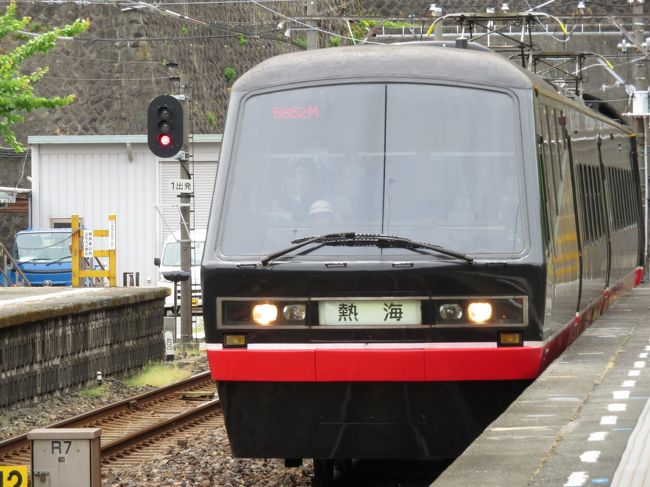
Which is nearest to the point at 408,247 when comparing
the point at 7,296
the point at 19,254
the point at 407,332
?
the point at 407,332

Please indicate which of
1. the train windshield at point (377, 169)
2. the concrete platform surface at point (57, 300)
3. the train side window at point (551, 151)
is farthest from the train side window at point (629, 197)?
the train windshield at point (377, 169)

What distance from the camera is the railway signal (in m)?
20.3

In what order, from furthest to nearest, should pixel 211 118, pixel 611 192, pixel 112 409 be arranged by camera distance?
1. pixel 211 118
2. pixel 611 192
3. pixel 112 409

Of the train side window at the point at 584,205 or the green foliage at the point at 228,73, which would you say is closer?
the train side window at the point at 584,205

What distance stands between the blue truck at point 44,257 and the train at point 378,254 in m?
27.0

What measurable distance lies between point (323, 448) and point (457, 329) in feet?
3.26

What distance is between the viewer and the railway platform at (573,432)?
602 centimetres

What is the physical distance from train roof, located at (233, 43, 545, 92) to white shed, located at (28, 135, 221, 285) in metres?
31.9

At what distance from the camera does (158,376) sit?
19.1 metres

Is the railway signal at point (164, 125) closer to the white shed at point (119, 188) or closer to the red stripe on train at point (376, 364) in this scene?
the red stripe on train at point (376, 364)

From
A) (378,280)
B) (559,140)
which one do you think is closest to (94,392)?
(559,140)

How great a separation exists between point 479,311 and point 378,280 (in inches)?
22.5

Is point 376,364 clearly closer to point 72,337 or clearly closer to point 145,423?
point 145,423

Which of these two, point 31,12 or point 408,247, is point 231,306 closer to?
point 408,247
